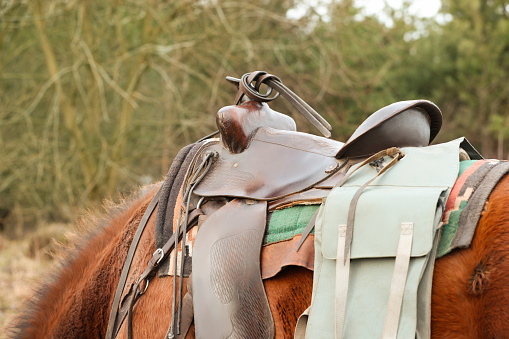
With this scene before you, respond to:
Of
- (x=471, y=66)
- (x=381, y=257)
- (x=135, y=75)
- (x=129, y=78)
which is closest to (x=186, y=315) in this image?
(x=381, y=257)

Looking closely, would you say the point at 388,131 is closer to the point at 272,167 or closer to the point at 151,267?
the point at 272,167

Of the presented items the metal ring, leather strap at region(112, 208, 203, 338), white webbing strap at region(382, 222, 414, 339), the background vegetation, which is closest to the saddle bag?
white webbing strap at region(382, 222, 414, 339)

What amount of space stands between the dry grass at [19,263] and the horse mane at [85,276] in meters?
2.33

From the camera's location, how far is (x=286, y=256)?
4.61ft

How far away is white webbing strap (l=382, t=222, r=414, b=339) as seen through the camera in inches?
45.8

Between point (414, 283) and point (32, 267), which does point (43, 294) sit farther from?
point (32, 267)

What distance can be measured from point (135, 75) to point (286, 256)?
22.0ft

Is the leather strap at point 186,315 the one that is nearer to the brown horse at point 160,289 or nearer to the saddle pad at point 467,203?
the brown horse at point 160,289

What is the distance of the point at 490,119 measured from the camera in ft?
43.3

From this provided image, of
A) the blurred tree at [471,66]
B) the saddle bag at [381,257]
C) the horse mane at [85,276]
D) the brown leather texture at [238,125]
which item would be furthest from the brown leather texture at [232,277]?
the blurred tree at [471,66]

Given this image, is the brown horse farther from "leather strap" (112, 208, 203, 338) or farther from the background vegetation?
the background vegetation

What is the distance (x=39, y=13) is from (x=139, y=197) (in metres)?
6.44

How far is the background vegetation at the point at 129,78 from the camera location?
731cm

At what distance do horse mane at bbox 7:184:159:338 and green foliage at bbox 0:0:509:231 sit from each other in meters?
4.39
